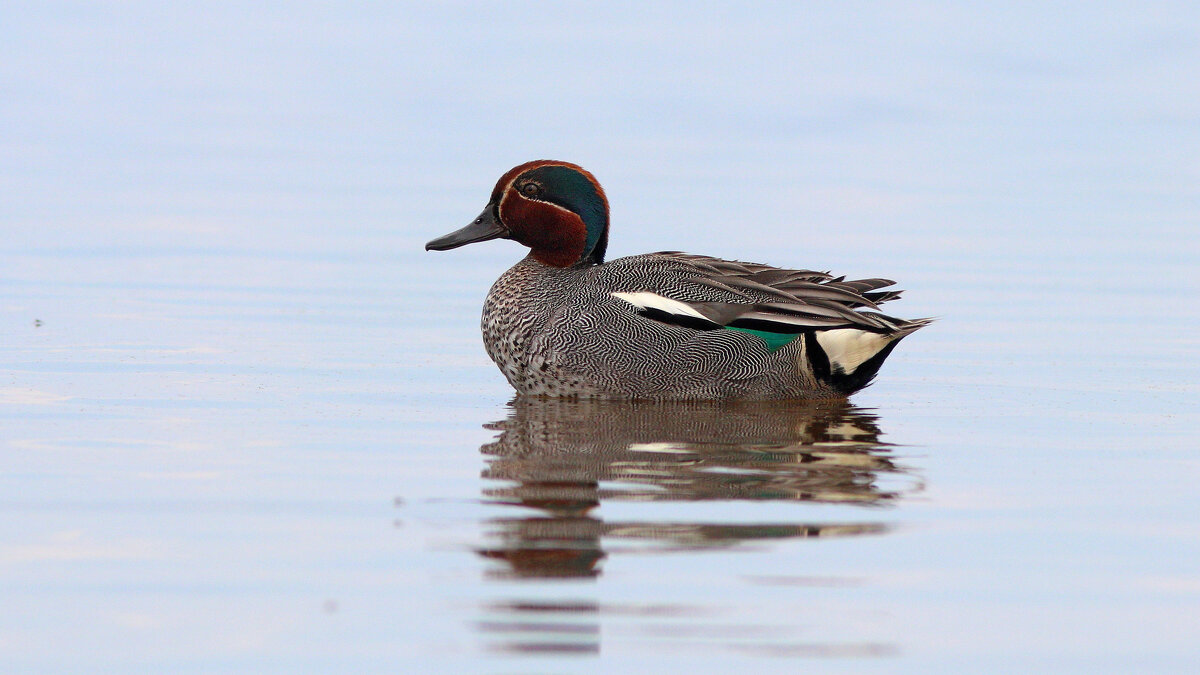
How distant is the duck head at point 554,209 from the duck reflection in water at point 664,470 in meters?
1.05

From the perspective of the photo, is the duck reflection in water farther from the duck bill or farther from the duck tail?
the duck bill

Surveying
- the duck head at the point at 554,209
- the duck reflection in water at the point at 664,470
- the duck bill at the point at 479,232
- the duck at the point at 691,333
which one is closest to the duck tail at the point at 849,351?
the duck at the point at 691,333

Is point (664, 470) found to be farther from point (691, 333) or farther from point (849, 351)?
point (849, 351)

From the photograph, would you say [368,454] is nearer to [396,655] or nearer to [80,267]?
[396,655]

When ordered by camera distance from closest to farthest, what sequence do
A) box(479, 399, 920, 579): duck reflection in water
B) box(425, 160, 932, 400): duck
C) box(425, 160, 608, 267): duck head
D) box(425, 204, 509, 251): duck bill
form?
box(479, 399, 920, 579): duck reflection in water
box(425, 160, 932, 400): duck
box(425, 160, 608, 267): duck head
box(425, 204, 509, 251): duck bill

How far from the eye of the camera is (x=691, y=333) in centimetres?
948

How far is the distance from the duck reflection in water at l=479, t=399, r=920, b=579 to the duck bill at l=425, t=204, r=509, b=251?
1225 mm

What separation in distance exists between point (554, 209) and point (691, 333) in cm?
124

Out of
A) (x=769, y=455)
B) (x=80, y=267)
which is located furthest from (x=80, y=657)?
(x=80, y=267)

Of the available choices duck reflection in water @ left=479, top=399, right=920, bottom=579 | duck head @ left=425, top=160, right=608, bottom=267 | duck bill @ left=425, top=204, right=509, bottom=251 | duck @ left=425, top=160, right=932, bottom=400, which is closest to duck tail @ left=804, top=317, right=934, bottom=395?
duck @ left=425, top=160, right=932, bottom=400

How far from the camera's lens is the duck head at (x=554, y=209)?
403 inches

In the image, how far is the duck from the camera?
31.0ft

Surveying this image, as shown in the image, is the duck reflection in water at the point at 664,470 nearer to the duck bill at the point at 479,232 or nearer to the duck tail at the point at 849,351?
the duck tail at the point at 849,351

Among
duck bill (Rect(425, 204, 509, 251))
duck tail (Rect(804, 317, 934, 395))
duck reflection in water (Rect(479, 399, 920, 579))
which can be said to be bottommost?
duck reflection in water (Rect(479, 399, 920, 579))
